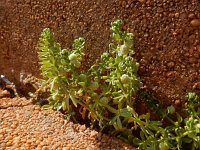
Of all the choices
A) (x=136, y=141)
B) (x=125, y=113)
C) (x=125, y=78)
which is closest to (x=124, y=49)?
(x=125, y=78)

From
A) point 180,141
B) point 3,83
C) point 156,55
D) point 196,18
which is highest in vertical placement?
point 196,18

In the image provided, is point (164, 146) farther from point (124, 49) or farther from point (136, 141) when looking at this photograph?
point (124, 49)

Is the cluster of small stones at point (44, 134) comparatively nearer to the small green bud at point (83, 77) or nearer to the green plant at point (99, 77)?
the green plant at point (99, 77)

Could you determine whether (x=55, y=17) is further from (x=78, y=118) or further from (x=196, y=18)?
(x=196, y=18)

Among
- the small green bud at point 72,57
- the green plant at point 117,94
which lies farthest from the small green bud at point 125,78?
the small green bud at point 72,57

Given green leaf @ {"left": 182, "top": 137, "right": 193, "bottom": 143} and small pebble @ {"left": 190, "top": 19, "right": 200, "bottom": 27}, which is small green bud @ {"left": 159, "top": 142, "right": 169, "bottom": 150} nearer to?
green leaf @ {"left": 182, "top": 137, "right": 193, "bottom": 143}

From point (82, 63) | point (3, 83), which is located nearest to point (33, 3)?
point (82, 63)
